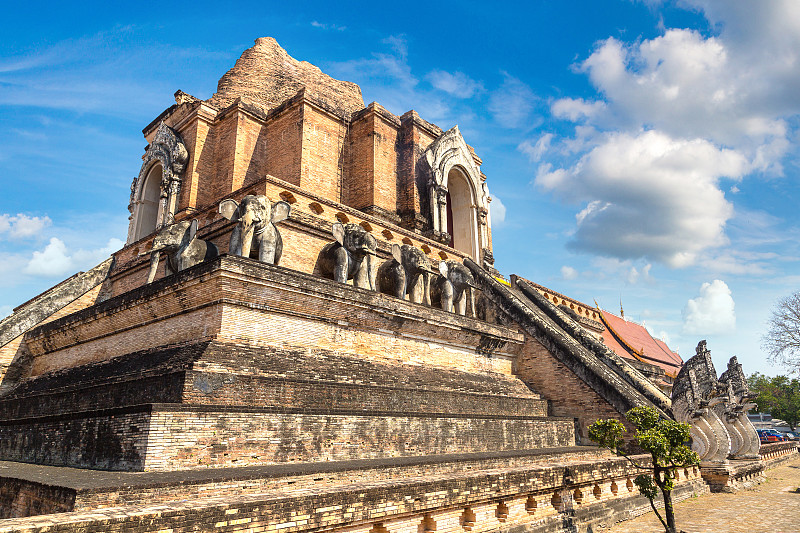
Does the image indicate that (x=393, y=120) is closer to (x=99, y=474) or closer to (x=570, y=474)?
(x=570, y=474)

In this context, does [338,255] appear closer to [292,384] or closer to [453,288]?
[453,288]

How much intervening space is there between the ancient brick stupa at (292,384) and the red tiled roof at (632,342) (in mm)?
8520

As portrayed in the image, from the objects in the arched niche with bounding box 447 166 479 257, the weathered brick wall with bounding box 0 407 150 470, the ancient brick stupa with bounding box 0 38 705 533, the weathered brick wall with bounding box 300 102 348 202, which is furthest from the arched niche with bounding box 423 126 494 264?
the weathered brick wall with bounding box 0 407 150 470

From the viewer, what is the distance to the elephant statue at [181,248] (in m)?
8.94

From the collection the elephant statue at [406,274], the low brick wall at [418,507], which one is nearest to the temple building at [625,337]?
the elephant statue at [406,274]

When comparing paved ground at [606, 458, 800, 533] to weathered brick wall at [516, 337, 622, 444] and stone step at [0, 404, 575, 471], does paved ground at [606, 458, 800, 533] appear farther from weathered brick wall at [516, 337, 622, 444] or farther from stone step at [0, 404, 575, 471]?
stone step at [0, 404, 575, 471]

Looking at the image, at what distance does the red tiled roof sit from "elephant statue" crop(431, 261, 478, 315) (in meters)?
10.4

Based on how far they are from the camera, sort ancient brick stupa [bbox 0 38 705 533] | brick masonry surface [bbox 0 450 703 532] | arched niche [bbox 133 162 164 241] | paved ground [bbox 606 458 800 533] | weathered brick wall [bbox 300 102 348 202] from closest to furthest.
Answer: brick masonry surface [bbox 0 450 703 532] < ancient brick stupa [bbox 0 38 705 533] < paved ground [bbox 606 458 800 533] < weathered brick wall [bbox 300 102 348 202] < arched niche [bbox 133 162 164 241]

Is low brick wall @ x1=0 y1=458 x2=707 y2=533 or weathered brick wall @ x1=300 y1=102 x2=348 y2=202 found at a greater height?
weathered brick wall @ x1=300 y1=102 x2=348 y2=202

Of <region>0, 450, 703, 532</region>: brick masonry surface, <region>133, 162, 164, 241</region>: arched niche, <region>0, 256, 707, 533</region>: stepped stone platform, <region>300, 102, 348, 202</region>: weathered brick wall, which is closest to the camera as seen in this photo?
<region>0, 450, 703, 532</region>: brick masonry surface

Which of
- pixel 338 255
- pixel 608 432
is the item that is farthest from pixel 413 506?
pixel 338 255

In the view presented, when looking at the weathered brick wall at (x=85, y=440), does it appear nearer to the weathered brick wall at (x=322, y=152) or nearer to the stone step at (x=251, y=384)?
the stone step at (x=251, y=384)

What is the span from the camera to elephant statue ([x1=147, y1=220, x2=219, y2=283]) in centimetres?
894

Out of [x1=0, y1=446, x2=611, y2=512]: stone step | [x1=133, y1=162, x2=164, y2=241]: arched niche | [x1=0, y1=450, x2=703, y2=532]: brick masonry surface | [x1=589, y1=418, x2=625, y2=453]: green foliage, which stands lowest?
[x1=0, y1=450, x2=703, y2=532]: brick masonry surface
